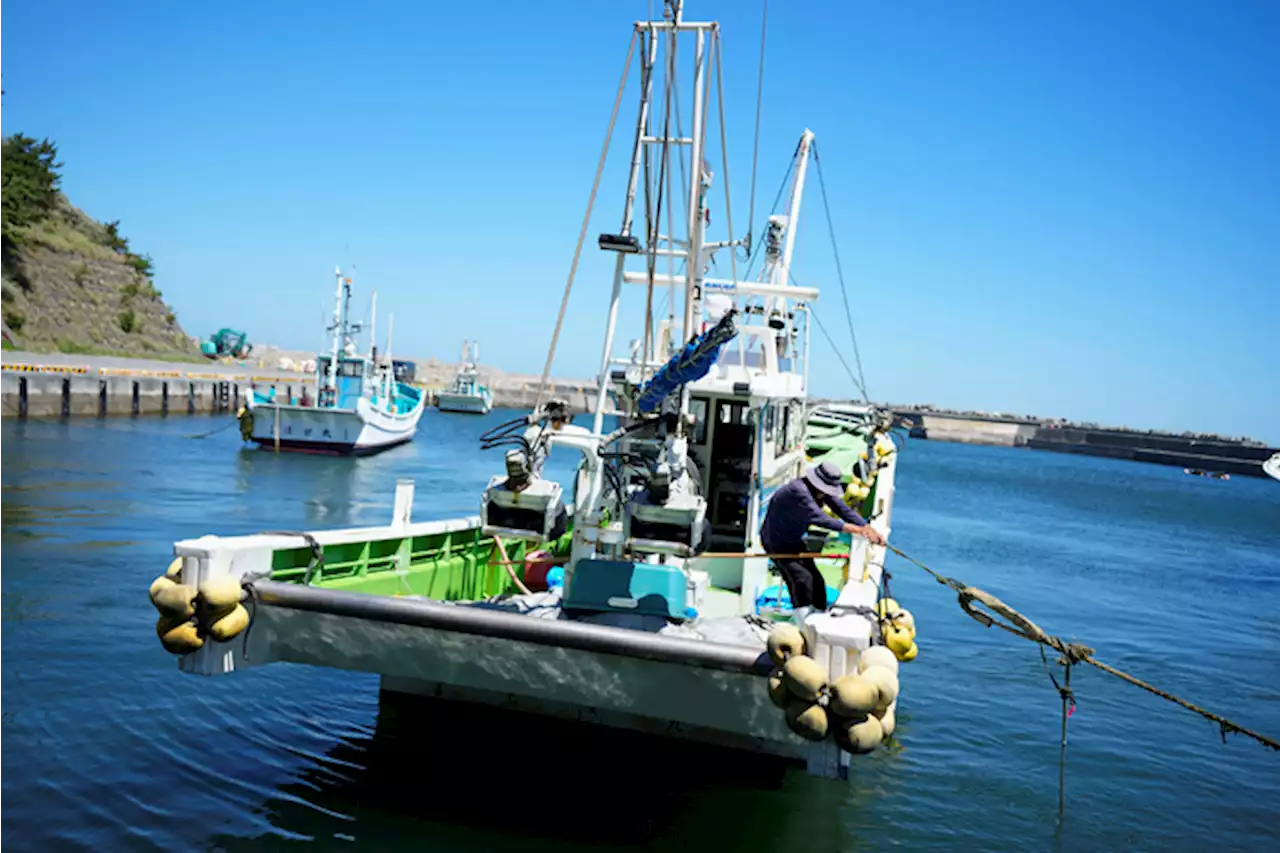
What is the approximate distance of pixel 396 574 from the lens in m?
10.6

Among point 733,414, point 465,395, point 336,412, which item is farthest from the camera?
point 465,395

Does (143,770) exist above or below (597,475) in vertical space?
below

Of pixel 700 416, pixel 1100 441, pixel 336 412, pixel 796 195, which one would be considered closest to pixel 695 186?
pixel 700 416

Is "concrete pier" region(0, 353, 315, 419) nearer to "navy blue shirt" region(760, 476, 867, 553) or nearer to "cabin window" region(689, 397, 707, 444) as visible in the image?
"cabin window" region(689, 397, 707, 444)

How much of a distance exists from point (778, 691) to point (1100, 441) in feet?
466

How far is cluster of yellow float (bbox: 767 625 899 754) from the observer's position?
6828 mm

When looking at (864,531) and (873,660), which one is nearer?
(873,660)

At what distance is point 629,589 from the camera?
9.30 metres

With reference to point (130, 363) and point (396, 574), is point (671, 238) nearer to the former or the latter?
point (396, 574)

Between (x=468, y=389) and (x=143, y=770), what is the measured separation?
90.7 m

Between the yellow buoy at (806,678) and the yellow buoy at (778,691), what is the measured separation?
0.35 ft

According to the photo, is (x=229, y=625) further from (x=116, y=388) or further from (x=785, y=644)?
A: (x=116, y=388)

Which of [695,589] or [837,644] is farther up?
[837,644]

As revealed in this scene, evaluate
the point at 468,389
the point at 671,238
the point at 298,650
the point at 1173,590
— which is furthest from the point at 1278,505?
the point at 298,650
